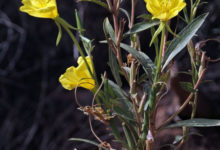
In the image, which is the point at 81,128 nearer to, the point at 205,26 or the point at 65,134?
the point at 65,134

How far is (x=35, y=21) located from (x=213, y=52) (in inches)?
53.2

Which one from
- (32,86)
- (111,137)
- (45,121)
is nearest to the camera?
(111,137)

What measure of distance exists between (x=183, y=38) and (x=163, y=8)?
135 mm

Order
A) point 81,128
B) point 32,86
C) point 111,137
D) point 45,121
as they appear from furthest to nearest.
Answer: point 32,86
point 45,121
point 81,128
point 111,137

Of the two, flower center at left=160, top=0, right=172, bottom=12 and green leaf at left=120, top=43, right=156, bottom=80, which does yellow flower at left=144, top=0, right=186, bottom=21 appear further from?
green leaf at left=120, top=43, right=156, bottom=80

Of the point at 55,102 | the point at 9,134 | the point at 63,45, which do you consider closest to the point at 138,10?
the point at 63,45

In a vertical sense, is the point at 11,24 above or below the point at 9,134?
above

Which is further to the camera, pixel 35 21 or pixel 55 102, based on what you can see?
pixel 35 21

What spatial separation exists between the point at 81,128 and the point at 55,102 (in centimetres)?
39

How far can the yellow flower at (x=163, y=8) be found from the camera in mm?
658

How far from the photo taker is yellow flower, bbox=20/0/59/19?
690 mm

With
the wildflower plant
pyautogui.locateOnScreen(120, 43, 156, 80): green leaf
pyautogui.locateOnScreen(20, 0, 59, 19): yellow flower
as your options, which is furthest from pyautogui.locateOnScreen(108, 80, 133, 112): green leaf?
pyautogui.locateOnScreen(20, 0, 59, 19): yellow flower

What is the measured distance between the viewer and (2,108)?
2256 millimetres

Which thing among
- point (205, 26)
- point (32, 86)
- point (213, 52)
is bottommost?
point (32, 86)
